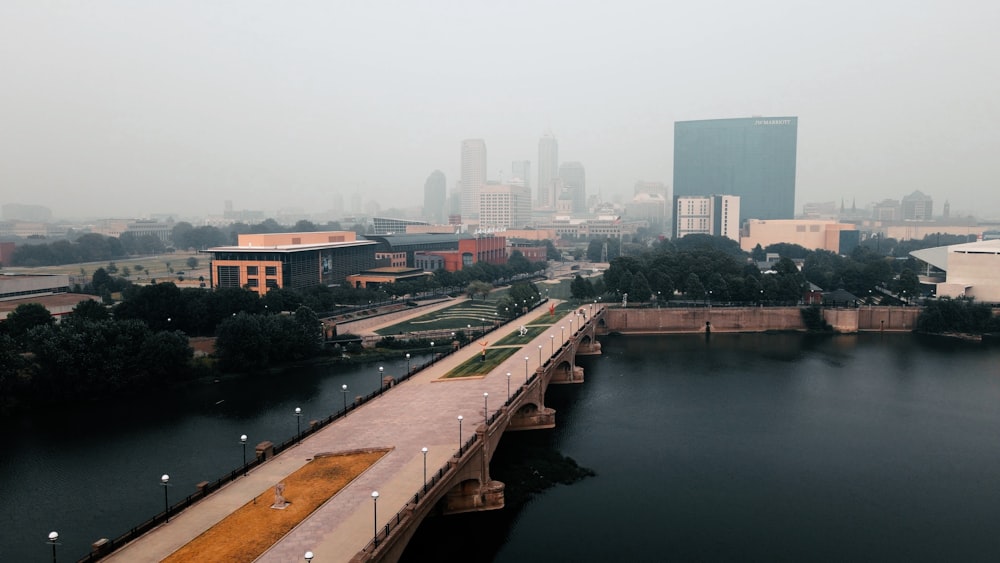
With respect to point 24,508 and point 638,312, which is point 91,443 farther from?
point 638,312

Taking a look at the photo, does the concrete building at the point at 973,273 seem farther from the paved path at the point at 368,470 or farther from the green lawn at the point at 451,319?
the paved path at the point at 368,470

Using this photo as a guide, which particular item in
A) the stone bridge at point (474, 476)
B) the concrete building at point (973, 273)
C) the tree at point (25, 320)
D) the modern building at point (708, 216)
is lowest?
the stone bridge at point (474, 476)

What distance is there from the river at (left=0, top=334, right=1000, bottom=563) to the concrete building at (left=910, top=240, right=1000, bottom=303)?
80.8ft

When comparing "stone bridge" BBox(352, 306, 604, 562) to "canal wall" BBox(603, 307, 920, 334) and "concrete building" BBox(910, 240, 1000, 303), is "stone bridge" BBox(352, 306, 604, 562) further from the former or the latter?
"concrete building" BBox(910, 240, 1000, 303)

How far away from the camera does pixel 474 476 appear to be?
2891 centimetres

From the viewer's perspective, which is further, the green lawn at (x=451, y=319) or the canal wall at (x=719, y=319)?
the canal wall at (x=719, y=319)

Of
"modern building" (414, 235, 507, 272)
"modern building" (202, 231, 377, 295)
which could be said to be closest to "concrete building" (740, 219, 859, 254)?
"modern building" (414, 235, 507, 272)

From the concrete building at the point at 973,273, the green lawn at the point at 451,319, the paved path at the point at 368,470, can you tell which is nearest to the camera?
the paved path at the point at 368,470

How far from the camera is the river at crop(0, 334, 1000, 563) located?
27.3m

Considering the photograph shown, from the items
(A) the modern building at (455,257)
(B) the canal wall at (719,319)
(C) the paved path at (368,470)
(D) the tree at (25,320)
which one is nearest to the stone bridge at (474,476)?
(C) the paved path at (368,470)

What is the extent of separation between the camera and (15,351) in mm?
44719

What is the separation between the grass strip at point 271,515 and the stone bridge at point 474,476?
298 cm

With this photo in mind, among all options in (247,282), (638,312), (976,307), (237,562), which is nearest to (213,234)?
(247,282)

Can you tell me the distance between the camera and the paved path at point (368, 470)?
67.6ft
